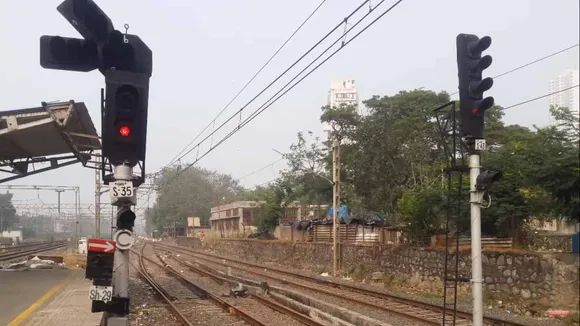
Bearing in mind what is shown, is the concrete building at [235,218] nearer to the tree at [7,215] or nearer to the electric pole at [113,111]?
the tree at [7,215]

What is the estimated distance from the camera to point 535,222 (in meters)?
18.0

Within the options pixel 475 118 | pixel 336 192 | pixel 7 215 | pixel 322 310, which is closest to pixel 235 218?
pixel 336 192

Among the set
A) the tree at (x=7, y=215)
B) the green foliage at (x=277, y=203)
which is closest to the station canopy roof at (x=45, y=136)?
the green foliage at (x=277, y=203)

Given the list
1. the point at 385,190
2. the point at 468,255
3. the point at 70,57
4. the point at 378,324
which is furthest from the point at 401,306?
the point at 385,190

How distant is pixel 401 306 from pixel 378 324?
4.37 m

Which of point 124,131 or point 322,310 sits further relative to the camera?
point 322,310

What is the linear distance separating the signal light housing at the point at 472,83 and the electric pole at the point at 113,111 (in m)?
4.12

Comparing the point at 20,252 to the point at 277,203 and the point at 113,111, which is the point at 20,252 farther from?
the point at 113,111

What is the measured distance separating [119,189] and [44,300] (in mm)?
8162

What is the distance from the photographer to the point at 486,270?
15.7 metres

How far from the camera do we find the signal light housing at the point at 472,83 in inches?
228

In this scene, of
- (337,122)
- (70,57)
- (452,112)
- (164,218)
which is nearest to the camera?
(452,112)

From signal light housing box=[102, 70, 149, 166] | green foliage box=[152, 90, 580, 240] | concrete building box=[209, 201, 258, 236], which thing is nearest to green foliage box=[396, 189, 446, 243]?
green foliage box=[152, 90, 580, 240]

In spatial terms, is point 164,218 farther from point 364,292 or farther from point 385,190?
point 364,292
